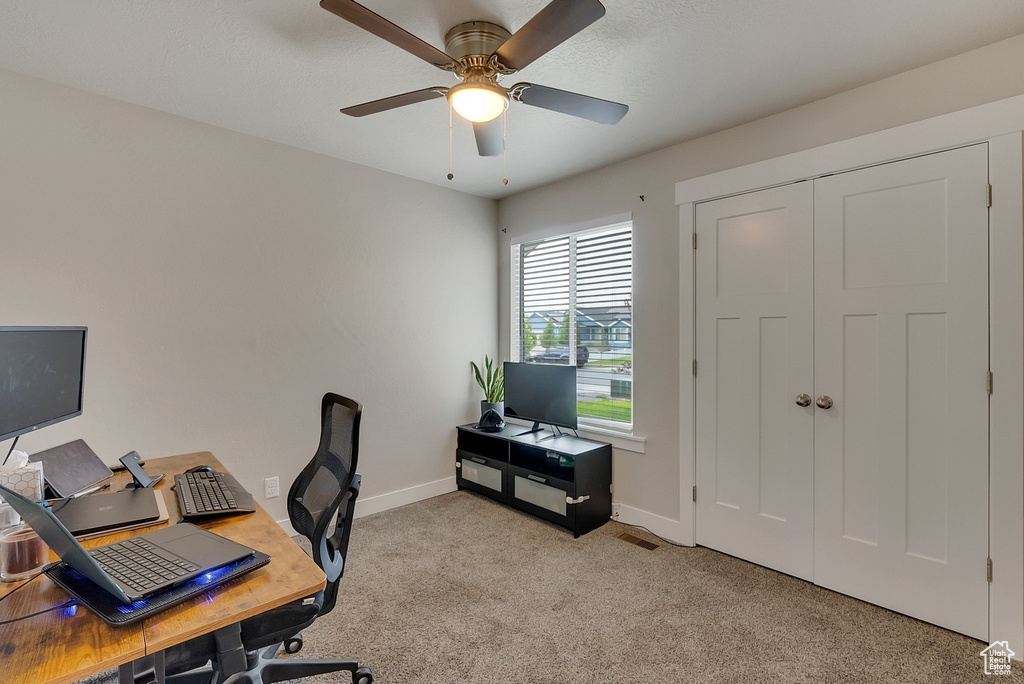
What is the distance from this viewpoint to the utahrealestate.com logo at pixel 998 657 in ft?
5.97

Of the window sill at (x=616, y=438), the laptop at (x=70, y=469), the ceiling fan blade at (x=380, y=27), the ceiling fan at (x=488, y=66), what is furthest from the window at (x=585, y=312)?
the laptop at (x=70, y=469)

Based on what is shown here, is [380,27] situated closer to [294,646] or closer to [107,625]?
[107,625]

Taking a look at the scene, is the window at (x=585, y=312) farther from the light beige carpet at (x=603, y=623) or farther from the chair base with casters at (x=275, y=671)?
the chair base with casters at (x=275, y=671)

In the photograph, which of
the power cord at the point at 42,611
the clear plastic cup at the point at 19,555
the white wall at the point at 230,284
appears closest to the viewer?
the power cord at the point at 42,611

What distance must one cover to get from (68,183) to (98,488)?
1.60m

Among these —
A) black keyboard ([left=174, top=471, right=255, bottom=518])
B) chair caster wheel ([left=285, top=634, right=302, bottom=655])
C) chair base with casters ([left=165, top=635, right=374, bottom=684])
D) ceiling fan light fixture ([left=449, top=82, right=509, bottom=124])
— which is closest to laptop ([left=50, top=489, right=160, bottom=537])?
black keyboard ([left=174, top=471, right=255, bottom=518])

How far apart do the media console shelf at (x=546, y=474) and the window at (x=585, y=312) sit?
34cm

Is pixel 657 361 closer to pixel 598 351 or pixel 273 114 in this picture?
pixel 598 351

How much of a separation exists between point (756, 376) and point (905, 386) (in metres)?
0.64

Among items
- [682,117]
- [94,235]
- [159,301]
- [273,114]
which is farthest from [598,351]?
[94,235]

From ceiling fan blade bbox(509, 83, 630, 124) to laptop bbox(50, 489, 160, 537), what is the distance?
1833 millimetres

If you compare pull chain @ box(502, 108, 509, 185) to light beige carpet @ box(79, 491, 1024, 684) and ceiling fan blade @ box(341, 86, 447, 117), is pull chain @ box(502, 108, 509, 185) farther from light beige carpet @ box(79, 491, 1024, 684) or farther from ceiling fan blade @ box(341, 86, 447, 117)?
light beige carpet @ box(79, 491, 1024, 684)

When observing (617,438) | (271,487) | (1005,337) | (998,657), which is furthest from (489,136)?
(998,657)

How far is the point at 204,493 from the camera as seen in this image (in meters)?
1.53
